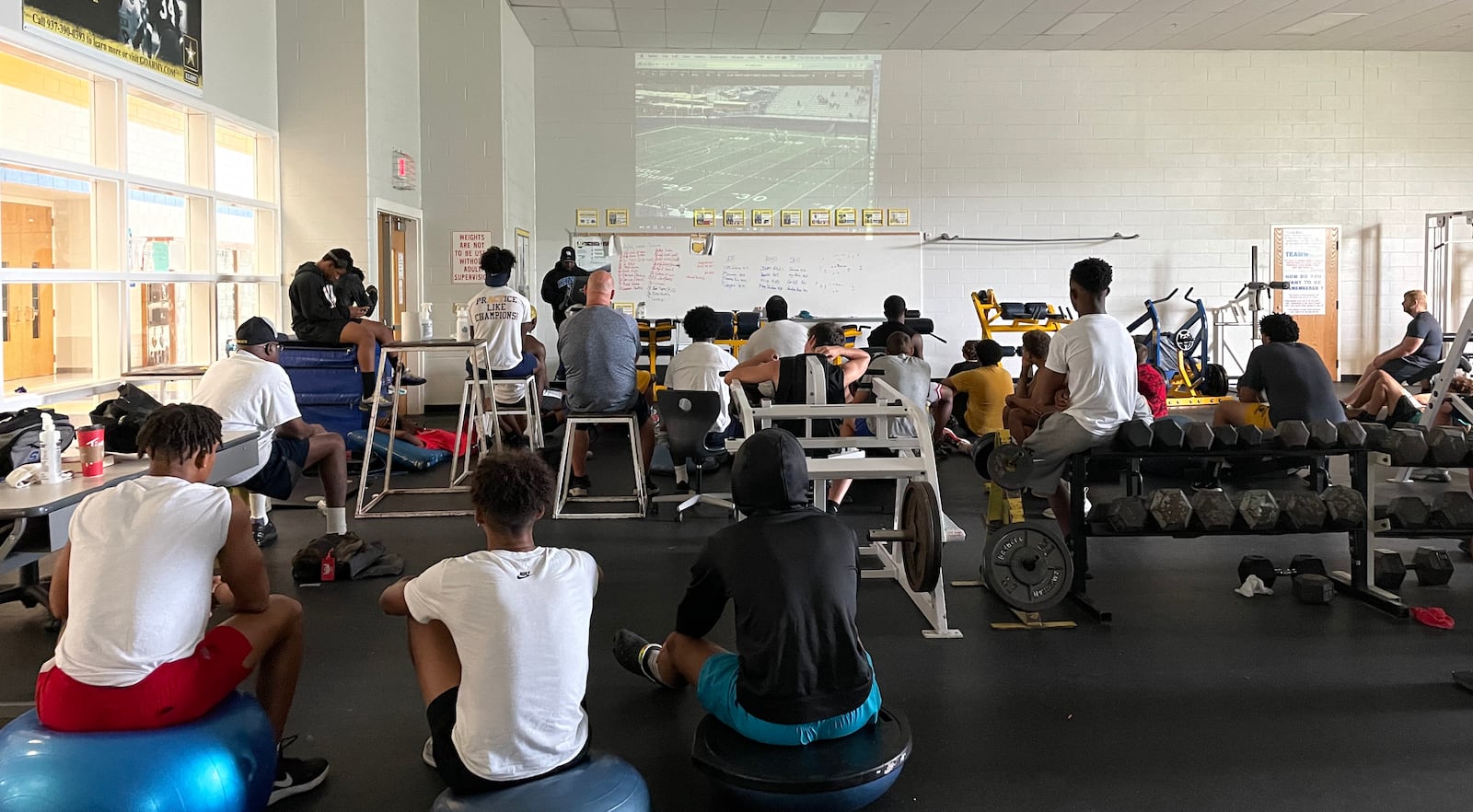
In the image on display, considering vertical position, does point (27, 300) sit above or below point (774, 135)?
below

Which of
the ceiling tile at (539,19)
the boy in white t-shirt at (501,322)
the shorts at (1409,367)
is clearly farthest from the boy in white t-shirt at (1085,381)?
the ceiling tile at (539,19)

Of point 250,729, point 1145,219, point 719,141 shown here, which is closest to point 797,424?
point 250,729

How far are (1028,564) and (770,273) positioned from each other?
24.2 ft

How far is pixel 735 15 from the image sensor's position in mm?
9500

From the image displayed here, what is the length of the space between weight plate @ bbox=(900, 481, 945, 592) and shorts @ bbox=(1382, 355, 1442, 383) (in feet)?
17.7

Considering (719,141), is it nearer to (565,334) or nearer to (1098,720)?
(565,334)

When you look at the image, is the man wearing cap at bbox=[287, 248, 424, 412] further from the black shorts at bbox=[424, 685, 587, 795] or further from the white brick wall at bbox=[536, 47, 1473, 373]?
the black shorts at bbox=[424, 685, 587, 795]

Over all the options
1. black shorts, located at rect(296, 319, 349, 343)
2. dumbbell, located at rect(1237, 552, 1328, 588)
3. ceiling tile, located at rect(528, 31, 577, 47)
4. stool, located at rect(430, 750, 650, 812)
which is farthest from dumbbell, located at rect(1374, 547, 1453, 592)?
ceiling tile, located at rect(528, 31, 577, 47)

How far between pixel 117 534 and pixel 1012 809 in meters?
1.96

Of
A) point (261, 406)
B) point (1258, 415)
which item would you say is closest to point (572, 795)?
point (261, 406)

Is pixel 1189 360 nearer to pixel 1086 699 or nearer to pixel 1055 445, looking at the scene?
pixel 1055 445

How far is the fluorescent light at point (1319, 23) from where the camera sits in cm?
952

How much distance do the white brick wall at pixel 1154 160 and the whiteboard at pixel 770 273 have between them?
1.38 ft

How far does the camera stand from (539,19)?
9.56 meters
